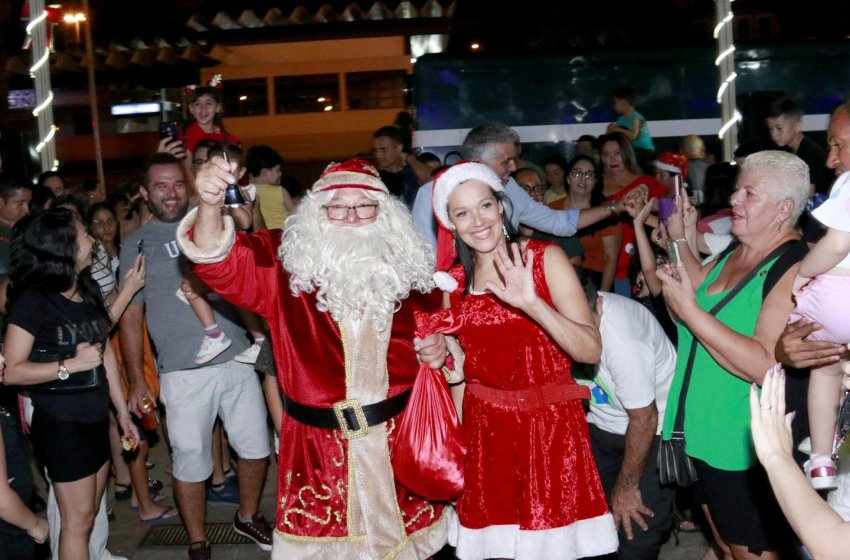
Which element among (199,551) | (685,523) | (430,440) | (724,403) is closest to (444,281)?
(430,440)

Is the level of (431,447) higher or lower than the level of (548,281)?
lower

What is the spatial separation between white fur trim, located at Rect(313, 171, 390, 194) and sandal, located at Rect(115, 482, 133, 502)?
3.53 m

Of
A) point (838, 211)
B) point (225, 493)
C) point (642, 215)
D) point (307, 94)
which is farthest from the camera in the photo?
point (307, 94)

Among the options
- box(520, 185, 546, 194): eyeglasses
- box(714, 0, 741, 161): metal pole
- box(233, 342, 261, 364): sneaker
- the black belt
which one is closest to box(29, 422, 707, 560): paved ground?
box(233, 342, 261, 364): sneaker

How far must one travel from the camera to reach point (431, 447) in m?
3.29

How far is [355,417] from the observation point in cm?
333

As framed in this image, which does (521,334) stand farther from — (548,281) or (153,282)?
(153,282)

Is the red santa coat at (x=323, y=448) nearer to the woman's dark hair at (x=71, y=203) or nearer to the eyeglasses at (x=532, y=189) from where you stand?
the woman's dark hair at (x=71, y=203)

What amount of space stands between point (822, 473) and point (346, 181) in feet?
→ 6.58

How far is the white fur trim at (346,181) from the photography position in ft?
11.5

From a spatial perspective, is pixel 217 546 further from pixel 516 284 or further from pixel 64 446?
pixel 516 284

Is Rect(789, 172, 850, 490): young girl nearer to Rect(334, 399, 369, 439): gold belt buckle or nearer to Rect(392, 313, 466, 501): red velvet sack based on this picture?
Rect(392, 313, 466, 501): red velvet sack

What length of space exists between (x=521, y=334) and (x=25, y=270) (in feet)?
7.81

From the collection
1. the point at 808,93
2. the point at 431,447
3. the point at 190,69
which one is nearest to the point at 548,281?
the point at 431,447
